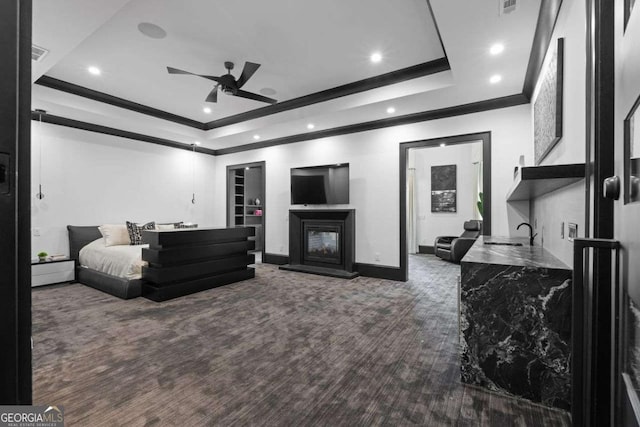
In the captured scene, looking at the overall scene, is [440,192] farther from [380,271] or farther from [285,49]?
[285,49]

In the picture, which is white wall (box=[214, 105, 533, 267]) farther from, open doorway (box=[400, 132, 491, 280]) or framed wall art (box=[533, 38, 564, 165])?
open doorway (box=[400, 132, 491, 280])

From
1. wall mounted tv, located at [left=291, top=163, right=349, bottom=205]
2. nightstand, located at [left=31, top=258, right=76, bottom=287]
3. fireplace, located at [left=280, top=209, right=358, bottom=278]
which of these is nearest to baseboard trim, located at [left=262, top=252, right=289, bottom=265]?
fireplace, located at [left=280, top=209, right=358, bottom=278]

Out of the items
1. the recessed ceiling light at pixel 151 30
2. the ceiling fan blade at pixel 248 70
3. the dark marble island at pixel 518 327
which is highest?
the recessed ceiling light at pixel 151 30

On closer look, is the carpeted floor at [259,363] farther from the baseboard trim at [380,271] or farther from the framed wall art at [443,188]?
the framed wall art at [443,188]

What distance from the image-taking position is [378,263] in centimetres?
512

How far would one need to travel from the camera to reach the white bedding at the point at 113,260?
4004 millimetres

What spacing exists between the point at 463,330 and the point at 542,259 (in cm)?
74

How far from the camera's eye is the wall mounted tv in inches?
213

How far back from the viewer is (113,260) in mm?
4270

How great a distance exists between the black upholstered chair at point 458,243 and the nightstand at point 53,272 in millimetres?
6754

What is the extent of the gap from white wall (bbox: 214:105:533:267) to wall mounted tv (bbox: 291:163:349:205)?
0.17 meters

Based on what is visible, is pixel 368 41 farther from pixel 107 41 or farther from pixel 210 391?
pixel 210 391

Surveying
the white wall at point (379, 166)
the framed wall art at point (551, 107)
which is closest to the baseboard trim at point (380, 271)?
the white wall at point (379, 166)

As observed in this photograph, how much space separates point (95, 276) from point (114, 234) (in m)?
0.93
